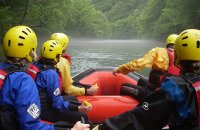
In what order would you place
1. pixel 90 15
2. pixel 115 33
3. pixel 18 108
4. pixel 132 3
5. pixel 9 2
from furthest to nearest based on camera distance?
1. pixel 132 3
2. pixel 115 33
3. pixel 90 15
4. pixel 9 2
5. pixel 18 108

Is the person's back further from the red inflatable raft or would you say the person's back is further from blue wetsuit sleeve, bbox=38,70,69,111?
the red inflatable raft

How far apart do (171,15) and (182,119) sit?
4171 centimetres

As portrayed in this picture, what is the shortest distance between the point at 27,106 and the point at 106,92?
14.9ft

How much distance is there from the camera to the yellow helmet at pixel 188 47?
2.08m

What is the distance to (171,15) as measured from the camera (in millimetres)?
42375

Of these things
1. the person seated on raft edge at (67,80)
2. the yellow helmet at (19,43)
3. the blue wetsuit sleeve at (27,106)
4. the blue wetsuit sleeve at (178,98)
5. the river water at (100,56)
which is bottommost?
the river water at (100,56)

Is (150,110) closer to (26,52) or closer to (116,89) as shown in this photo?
(26,52)

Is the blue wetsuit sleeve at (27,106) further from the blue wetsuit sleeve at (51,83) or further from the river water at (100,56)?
the river water at (100,56)

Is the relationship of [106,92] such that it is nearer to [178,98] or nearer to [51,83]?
[51,83]

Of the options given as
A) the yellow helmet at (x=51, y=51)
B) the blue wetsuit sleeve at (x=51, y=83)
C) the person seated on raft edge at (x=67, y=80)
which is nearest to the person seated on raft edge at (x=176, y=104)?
the blue wetsuit sleeve at (x=51, y=83)

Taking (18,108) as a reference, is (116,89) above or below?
below

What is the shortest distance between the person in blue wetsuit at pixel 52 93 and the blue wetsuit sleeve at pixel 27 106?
3.95ft

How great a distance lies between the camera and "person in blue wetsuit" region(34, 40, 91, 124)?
3.53m

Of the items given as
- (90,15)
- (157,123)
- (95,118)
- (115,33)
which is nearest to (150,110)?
(157,123)
